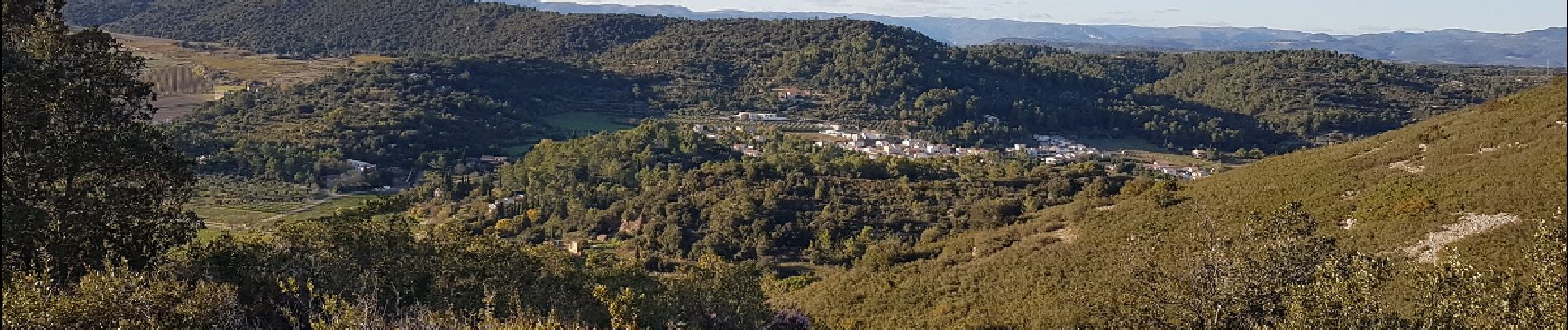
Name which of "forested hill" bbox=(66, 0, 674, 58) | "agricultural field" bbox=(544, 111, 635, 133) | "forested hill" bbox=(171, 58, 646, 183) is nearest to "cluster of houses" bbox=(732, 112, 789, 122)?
"agricultural field" bbox=(544, 111, 635, 133)

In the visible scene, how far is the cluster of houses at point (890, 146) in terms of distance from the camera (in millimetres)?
76188

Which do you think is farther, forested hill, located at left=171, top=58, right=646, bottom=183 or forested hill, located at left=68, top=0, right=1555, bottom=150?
forested hill, located at left=68, top=0, right=1555, bottom=150

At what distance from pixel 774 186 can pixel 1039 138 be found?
5349 cm

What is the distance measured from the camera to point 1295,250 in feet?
38.7

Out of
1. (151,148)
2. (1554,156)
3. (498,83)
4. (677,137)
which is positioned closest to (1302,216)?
(1554,156)

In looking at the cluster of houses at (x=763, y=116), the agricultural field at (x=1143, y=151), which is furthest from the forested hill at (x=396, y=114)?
the agricultural field at (x=1143, y=151)

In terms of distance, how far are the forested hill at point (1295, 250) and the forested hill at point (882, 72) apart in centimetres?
6386

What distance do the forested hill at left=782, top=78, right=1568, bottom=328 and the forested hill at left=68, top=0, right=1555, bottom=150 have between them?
210 ft

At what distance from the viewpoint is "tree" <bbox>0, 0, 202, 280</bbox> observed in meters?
11.1

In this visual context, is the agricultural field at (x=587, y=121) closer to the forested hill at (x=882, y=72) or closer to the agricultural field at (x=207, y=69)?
the forested hill at (x=882, y=72)

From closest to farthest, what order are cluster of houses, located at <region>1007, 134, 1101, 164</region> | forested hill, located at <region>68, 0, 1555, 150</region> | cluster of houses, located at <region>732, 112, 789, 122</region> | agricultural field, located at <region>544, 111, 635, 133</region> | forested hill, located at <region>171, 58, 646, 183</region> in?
forested hill, located at <region>171, 58, 646, 183</region>, cluster of houses, located at <region>1007, 134, 1101, 164</region>, agricultural field, located at <region>544, 111, 635, 133</region>, cluster of houses, located at <region>732, 112, 789, 122</region>, forested hill, located at <region>68, 0, 1555, 150</region>

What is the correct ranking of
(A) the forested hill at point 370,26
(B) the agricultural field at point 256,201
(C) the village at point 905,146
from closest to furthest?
(B) the agricultural field at point 256,201, (C) the village at point 905,146, (A) the forested hill at point 370,26

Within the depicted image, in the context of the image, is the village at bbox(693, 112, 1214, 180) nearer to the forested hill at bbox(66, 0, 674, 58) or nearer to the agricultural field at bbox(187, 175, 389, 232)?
the agricultural field at bbox(187, 175, 389, 232)

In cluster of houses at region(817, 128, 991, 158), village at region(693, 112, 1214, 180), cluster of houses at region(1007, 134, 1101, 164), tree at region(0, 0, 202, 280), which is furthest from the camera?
cluster of houses at region(1007, 134, 1101, 164)
